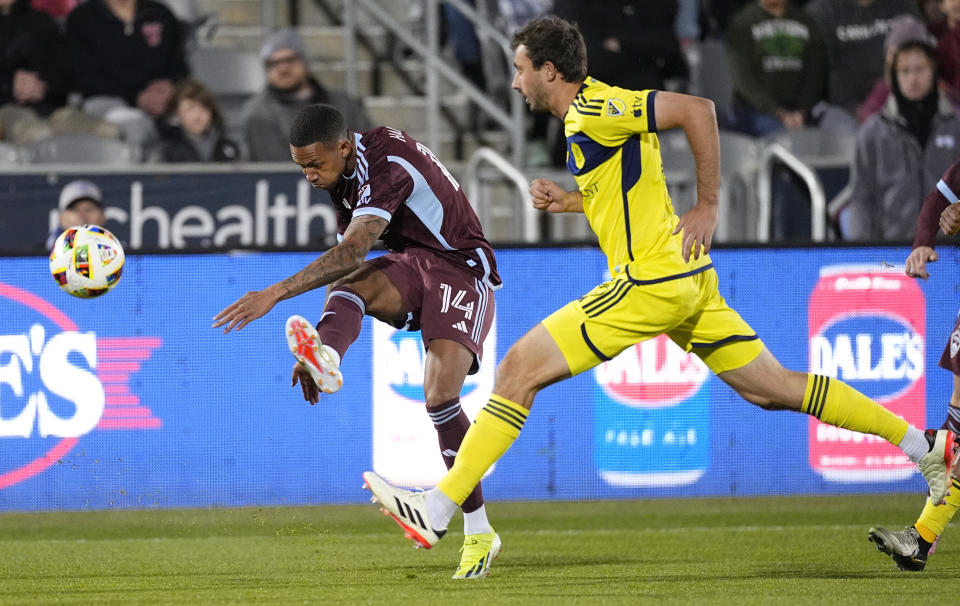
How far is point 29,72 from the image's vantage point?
11406 mm

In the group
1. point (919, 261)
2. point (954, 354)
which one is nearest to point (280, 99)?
point (919, 261)

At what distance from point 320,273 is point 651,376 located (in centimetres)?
340

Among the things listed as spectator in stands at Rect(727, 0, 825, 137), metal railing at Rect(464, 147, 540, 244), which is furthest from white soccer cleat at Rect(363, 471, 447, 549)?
spectator in stands at Rect(727, 0, 825, 137)

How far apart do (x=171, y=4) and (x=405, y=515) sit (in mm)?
8353

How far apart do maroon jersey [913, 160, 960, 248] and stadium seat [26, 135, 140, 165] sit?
6698 mm

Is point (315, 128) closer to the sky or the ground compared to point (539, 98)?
closer to the ground

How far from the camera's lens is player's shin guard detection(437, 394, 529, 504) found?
530 cm

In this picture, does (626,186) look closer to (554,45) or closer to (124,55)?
(554,45)

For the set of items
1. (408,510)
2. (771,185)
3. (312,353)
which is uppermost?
(771,185)

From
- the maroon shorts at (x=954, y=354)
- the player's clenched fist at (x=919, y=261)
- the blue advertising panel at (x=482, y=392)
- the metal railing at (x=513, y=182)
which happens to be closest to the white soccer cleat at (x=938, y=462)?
the maroon shorts at (x=954, y=354)

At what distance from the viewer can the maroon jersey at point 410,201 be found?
5.95 meters

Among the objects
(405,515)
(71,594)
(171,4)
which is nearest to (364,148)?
(405,515)

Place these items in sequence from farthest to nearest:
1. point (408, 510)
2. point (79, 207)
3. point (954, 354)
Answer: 1. point (79, 207)
2. point (954, 354)
3. point (408, 510)

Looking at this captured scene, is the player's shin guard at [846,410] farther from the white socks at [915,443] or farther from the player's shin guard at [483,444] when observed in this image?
the player's shin guard at [483,444]
